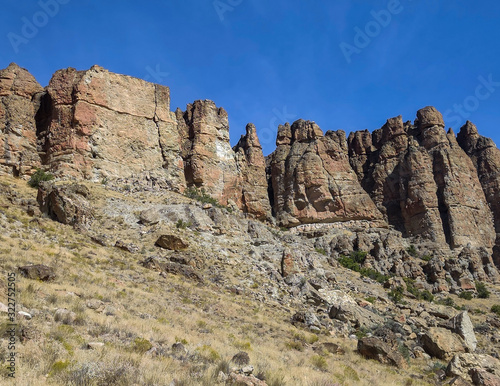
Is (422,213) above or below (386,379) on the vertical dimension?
above

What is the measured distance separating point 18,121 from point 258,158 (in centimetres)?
3891

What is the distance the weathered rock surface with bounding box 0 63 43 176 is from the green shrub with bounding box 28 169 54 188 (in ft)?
8.50

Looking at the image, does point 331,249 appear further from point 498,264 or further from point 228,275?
point 228,275

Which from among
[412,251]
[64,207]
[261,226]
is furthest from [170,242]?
[412,251]

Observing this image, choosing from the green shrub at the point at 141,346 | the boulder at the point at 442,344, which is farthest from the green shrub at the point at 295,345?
the boulder at the point at 442,344

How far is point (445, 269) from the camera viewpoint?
167 ft

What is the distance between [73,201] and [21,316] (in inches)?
800

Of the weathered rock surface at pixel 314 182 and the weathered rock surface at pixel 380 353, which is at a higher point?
the weathered rock surface at pixel 314 182

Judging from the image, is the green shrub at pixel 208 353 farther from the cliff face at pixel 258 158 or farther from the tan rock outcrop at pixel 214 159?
the tan rock outcrop at pixel 214 159

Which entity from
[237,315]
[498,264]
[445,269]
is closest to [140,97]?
[237,315]

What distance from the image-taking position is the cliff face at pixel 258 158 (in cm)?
4197

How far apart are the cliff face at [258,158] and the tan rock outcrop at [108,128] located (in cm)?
14

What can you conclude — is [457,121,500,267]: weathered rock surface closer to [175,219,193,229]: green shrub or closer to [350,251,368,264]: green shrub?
[350,251,368,264]: green shrub

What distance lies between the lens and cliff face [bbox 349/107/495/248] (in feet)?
201
